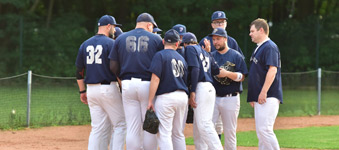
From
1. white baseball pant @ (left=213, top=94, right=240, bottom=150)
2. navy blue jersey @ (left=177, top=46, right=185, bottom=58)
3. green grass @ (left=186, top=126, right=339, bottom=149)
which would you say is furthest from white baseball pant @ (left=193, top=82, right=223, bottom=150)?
green grass @ (left=186, top=126, right=339, bottom=149)

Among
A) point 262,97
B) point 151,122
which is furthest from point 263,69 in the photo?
point 151,122

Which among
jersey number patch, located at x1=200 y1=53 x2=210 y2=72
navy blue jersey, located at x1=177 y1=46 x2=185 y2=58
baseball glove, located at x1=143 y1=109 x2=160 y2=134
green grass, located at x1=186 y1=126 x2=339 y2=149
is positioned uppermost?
navy blue jersey, located at x1=177 y1=46 x2=185 y2=58

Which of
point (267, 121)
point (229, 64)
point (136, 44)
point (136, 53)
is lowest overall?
point (267, 121)

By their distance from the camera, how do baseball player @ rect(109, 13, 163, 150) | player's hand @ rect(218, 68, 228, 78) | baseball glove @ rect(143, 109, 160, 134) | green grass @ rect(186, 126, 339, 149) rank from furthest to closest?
green grass @ rect(186, 126, 339, 149)
player's hand @ rect(218, 68, 228, 78)
baseball player @ rect(109, 13, 163, 150)
baseball glove @ rect(143, 109, 160, 134)

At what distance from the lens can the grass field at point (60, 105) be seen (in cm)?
1425

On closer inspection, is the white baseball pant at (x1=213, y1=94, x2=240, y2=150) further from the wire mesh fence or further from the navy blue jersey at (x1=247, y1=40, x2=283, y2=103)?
the wire mesh fence

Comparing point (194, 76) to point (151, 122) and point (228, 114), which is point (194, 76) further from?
point (228, 114)

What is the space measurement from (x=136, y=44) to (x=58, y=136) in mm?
5146

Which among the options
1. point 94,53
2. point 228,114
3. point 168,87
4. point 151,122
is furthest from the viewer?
point 228,114

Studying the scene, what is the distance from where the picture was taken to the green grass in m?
11.4

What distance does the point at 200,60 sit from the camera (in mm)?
8305

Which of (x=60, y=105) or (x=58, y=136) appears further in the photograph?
(x=60, y=105)

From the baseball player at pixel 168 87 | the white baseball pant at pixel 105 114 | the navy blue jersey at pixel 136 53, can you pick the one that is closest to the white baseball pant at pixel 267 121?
the baseball player at pixel 168 87

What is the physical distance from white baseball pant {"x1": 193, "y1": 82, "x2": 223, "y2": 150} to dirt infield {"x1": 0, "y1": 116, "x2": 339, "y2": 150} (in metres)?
2.62
